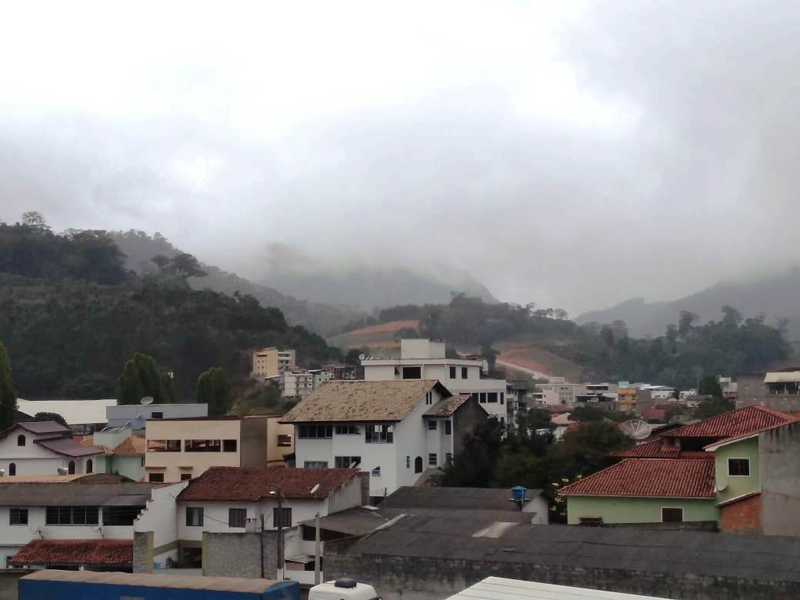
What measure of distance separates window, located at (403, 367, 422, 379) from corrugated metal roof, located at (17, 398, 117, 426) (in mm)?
31711

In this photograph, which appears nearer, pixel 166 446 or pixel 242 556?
pixel 242 556

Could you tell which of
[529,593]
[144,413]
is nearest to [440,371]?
[144,413]

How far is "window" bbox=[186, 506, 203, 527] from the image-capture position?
3606 centimetres

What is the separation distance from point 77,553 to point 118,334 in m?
94.2

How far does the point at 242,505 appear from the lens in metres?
35.7

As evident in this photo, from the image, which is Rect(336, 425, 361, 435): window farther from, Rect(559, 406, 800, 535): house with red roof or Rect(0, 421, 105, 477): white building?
Rect(0, 421, 105, 477): white building

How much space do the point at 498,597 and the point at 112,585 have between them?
10141 mm

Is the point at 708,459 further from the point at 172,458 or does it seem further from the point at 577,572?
the point at 172,458

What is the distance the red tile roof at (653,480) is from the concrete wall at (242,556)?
964 cm

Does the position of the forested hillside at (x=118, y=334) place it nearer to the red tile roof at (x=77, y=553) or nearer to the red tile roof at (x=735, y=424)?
the red tile roof at (x=77, y=553)

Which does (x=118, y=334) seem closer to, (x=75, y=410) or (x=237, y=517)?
(x=75, y=410)

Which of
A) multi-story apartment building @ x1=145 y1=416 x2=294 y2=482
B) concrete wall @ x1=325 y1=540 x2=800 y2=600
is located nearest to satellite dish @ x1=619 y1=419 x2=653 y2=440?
multi-story apartment building @ x1=145 y1=416 x2=294 y2=482

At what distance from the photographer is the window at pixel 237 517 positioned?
35.8m

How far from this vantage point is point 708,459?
3256 cm
